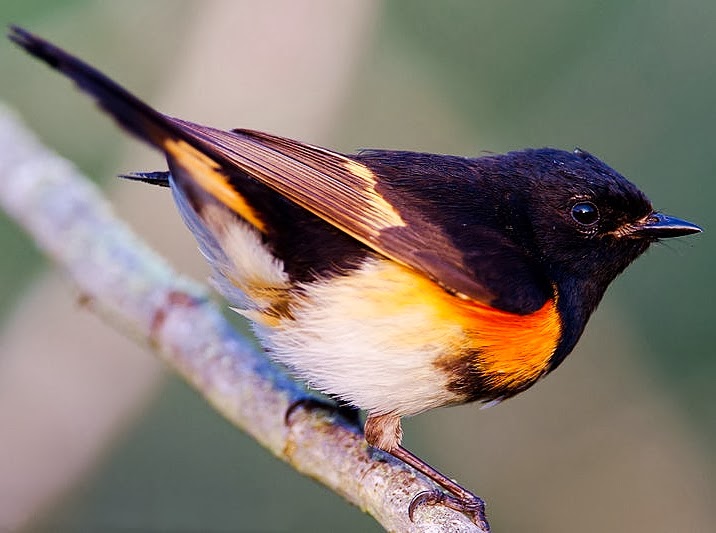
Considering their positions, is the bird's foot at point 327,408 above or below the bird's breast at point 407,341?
below

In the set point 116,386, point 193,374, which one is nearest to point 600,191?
point 193,374

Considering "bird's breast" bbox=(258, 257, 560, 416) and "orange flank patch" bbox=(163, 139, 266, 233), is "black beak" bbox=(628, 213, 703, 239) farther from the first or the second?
"orange flank patch" bbox=(163, 139, 266, 233)

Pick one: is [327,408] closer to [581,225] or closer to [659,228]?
[581,225]

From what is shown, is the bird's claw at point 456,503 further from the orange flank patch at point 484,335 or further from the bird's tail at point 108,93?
the bird's tail at point 108,93

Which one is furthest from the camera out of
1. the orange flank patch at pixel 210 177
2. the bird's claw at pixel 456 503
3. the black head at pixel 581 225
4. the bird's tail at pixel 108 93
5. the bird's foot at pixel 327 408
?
the bird's foot at pixel 327 408

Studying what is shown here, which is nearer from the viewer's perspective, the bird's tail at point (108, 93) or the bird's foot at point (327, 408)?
the bird's tail at point (108, 93)

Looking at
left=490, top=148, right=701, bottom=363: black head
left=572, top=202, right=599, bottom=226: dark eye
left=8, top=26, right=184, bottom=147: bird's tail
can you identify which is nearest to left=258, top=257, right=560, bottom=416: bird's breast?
left=490, top=148, right=701, bottom=363: black head

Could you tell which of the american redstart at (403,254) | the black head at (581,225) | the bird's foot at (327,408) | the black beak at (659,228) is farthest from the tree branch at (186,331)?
the black beak at (659,228)

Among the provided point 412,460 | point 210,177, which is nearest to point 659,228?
point 412,460
